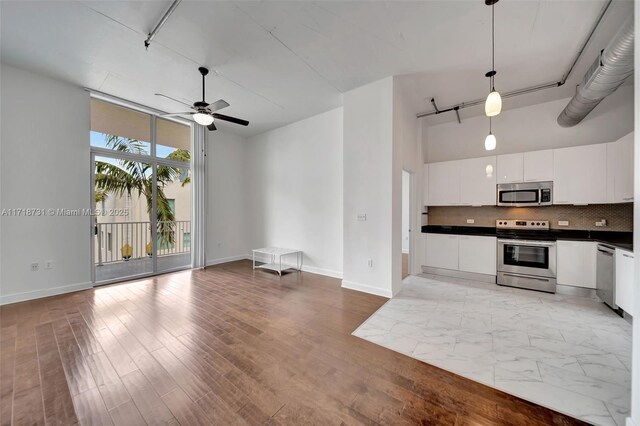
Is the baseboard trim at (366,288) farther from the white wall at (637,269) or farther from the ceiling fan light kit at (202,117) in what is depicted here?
the ceiling fan light kit at (202,117)

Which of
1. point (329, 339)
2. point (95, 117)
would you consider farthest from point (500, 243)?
point (95, 117)

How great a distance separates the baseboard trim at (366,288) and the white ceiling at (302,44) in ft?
11.1

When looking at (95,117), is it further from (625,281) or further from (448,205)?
(625,281)

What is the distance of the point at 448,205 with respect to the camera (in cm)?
504

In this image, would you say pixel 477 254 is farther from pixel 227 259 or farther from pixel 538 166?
pixel 227 259

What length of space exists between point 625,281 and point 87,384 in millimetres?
5661

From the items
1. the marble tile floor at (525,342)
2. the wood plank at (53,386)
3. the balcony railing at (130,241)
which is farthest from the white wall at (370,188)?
the balcony railing at (130,241)

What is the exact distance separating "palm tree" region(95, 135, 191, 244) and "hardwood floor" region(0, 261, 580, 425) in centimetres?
222

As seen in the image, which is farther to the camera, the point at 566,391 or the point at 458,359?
the point at 458,359

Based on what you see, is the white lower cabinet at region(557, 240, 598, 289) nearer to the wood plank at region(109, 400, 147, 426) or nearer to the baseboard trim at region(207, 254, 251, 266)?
the wood plank at region(109, 400, 147, 426)

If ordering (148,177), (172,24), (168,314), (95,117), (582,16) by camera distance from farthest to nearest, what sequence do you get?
(148,177)
(95,117)
(168,314)
(172,24)
(582,16)

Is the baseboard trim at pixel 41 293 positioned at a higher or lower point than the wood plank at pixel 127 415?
higher

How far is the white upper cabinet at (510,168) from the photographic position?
167 inches

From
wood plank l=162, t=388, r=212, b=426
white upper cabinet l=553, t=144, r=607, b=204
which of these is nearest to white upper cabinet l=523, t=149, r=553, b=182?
white upper cabinet l=553, t=144, r=607, b=204
